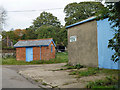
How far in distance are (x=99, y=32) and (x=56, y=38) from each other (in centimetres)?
3416

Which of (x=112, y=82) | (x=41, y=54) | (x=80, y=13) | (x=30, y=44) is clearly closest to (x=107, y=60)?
(x=112, y=82)

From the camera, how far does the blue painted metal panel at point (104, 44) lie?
34.6 feet

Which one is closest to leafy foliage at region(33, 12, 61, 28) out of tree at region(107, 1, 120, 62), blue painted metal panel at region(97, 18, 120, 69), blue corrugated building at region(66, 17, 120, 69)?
blue corrugated building at region(66, 17, 120, 69)

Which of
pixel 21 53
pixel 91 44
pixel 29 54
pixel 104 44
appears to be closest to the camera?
pixel 104 44

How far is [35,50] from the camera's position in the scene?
23.3m

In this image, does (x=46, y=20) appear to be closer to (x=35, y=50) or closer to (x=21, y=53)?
(x=21, y=53)

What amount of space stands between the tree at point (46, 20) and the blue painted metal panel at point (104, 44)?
48.3 m

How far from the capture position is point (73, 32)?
47.9ft

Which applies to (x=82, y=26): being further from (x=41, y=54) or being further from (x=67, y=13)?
(x=67, y=13)

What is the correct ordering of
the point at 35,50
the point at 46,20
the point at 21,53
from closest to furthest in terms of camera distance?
the point at 35,50
the point at 21,53
the point at 46,20

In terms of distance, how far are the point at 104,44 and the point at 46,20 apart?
4921 centimetres

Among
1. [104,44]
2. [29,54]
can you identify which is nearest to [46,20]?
[29,54]

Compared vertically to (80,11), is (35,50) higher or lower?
lower

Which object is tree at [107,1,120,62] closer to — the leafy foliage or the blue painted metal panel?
the blue painted metal panel
